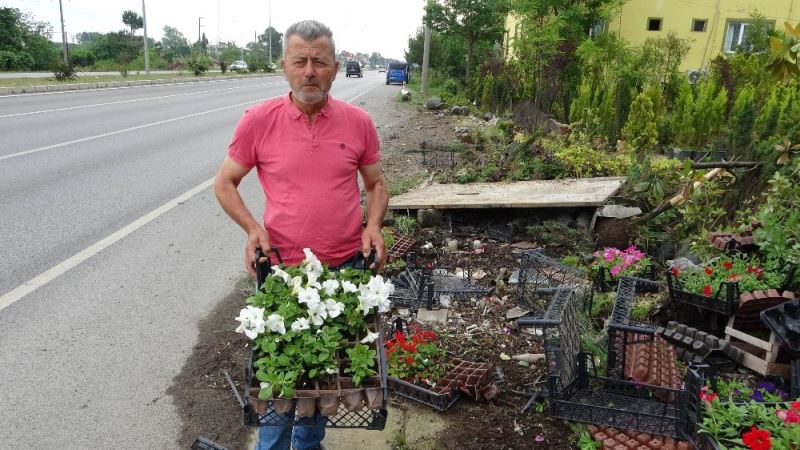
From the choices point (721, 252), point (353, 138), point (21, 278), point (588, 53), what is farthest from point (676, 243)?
point (588, 53)

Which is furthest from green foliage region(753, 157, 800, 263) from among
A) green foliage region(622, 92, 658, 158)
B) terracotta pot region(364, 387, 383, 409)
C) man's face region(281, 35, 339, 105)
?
green foliage region(622, 92, 658, 158)

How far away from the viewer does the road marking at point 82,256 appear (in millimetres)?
4352

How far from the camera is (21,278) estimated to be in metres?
4.64

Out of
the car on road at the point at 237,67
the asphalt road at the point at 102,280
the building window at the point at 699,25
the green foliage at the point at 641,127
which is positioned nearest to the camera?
the asphalt road at the point at 102,280

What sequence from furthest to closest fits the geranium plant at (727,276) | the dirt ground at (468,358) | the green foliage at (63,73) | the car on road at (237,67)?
the car on road at (237,67) < the green foliage at (63,73) < the geranium plant at (727,276) < the dirt ground at (468,358)

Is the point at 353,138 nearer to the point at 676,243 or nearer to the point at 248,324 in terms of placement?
the point at 248,324

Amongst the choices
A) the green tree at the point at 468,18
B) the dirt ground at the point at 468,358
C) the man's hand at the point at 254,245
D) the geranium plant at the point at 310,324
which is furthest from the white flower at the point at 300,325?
the green tree at the point at 468,18

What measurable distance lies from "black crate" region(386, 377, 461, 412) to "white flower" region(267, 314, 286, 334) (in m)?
1.29

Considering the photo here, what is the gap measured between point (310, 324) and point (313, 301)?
3.9 inches

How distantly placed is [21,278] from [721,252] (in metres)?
5.49

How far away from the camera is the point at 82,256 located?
5176 mm

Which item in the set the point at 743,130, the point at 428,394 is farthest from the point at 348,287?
the point at 743,130

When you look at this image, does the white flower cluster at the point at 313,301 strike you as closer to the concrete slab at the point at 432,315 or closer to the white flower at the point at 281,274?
the white flower at the point at 281,274

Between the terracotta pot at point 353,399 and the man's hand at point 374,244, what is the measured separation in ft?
2.23
